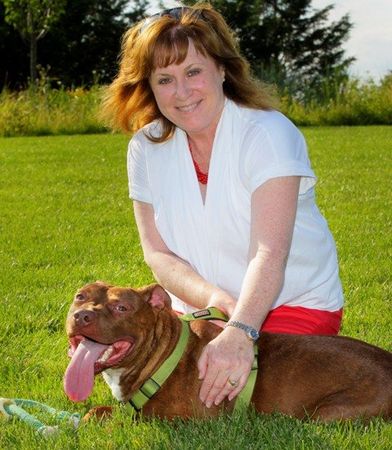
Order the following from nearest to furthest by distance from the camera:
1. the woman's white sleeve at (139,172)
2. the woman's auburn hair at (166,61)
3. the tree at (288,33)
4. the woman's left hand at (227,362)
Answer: the woman's left hand at (227,362) → the woman's auburn hair at (166,61) → the woman's white sleeve at (139,172) → the tree at (288,33)

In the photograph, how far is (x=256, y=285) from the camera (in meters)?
3.58

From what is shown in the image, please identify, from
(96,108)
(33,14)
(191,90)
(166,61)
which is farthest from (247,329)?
(33,14)

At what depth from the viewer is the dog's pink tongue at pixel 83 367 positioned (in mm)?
3508

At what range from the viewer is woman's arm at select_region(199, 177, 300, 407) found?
10.9ft

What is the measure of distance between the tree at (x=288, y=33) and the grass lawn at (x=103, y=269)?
33.2 m

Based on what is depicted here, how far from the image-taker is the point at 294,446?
330 cm

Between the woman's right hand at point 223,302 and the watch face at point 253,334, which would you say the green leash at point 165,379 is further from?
the woman's right hand at point 223,302

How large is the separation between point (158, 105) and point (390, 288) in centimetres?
266

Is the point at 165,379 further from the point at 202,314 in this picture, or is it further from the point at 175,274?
the point at 175,274

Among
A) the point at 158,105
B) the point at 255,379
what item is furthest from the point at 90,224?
the point at 255,379

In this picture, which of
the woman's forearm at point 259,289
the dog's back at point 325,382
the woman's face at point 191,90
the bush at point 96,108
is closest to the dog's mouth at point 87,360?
the woman's forearm at point 259,289

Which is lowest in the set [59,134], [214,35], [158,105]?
[59,134]

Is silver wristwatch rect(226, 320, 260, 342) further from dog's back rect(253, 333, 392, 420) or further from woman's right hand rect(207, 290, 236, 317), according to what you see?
woman's right hand rect(207, 290, 236, 317)

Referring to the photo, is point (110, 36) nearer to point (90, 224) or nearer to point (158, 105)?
point (90, 224)
